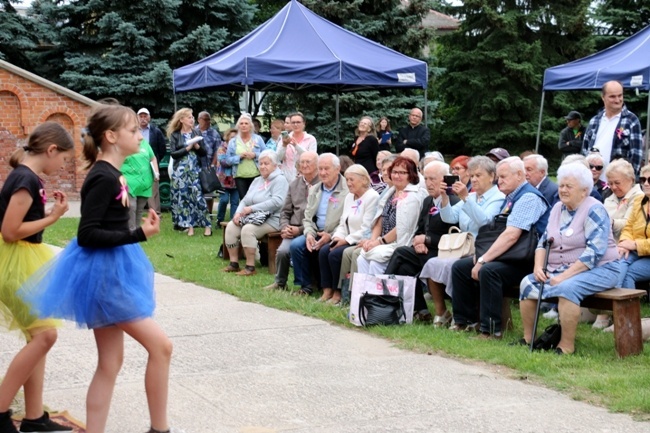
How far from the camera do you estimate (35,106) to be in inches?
854

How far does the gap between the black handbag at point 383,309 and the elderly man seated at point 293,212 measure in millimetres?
2277

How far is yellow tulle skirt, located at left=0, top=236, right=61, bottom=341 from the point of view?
504 cm

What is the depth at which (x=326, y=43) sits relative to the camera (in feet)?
50.9

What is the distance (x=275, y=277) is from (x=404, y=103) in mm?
16545

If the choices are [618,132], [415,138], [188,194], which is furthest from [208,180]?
[618,132]

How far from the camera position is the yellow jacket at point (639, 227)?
322 inches

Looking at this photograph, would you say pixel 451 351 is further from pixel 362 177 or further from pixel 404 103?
pixel 404 103

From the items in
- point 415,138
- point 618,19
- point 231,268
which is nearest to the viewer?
point 231,268

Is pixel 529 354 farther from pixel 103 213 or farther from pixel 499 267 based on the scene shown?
pixel 103 213

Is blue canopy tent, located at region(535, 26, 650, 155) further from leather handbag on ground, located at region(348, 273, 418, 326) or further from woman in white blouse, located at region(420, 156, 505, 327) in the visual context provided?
leather handbag on ground, located at region(348, 273, 418, 326)

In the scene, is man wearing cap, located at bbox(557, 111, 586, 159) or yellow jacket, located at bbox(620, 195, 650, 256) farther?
man wearing cap, located at bbox(557, 111, 586, 159)

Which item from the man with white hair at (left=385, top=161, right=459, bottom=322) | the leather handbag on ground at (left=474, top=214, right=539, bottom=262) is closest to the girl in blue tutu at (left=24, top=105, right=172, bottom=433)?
the leather handbag on ground at (left=474, top=214, right=539, bottom=262)

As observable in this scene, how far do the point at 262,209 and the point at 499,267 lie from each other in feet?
13.9

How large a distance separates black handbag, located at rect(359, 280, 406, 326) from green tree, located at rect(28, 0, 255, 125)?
1630cm
